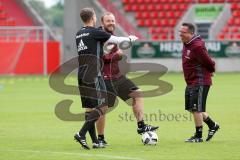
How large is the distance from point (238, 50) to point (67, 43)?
27.4 feet

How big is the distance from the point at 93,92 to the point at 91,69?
355 mm

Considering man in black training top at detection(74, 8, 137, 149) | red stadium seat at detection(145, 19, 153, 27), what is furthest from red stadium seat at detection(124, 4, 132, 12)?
man in black training top at detection(74, 8, 137, 149)

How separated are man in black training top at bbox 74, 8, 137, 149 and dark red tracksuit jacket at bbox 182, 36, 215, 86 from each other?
124cm

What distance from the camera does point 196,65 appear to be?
515 inches

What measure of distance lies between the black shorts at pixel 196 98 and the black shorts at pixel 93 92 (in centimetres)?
156

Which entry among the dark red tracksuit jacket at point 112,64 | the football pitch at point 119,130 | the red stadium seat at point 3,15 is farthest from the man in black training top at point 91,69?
the red stadium seat at point 3,15

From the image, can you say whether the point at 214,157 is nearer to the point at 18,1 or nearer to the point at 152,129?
the point at 152,129

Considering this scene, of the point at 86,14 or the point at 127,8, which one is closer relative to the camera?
the point at 86,14

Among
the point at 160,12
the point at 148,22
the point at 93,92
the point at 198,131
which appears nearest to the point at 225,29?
the point at 160,12

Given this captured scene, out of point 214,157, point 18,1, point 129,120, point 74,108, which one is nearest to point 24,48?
point 18,1

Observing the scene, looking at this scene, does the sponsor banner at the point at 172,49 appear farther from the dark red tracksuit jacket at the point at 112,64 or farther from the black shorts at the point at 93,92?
the black shorts at the point at 93,92

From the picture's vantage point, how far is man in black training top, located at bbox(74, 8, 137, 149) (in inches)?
475

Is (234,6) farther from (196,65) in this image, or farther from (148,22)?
(196,65)

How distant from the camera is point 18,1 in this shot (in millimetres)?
45375
